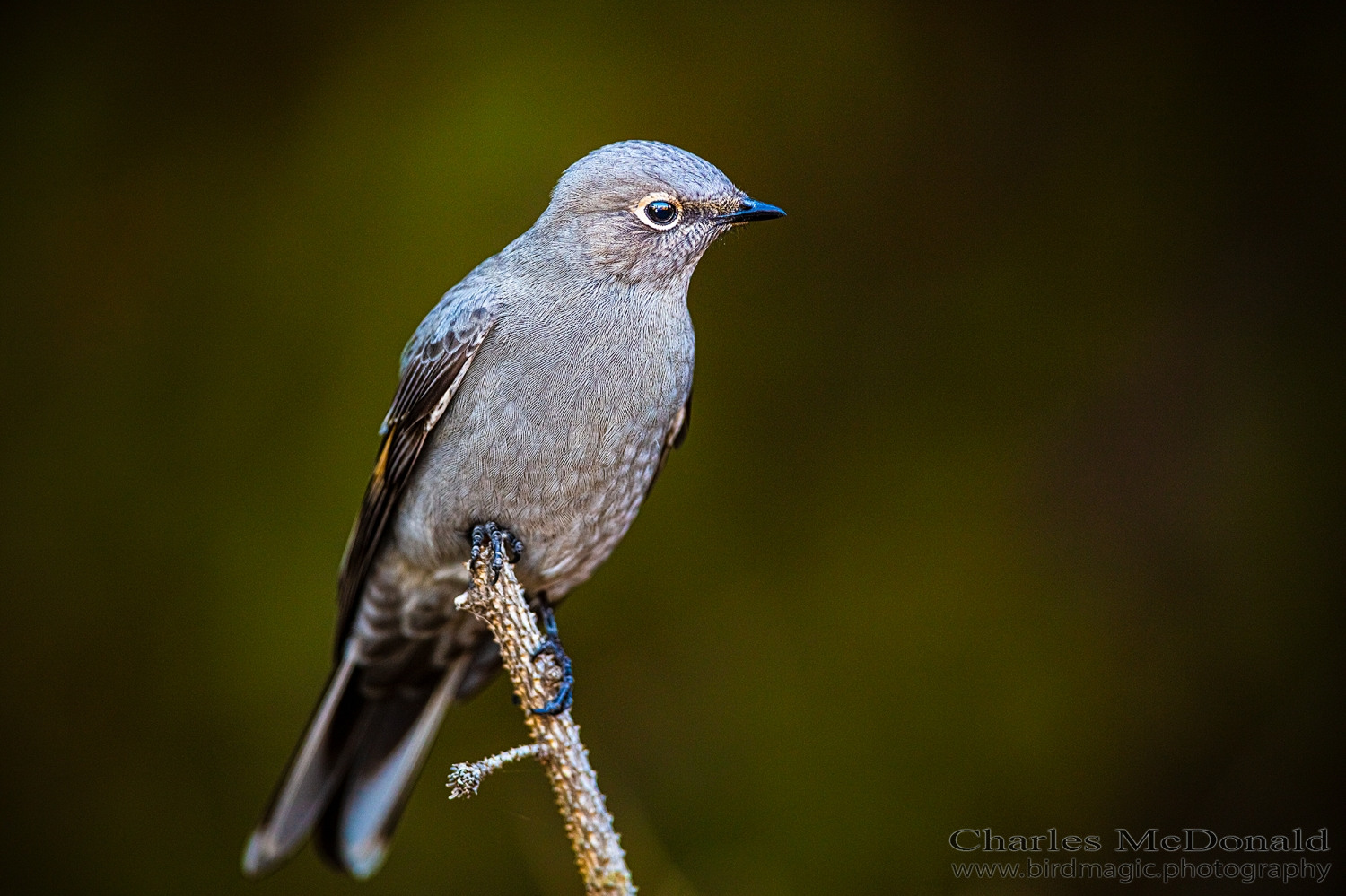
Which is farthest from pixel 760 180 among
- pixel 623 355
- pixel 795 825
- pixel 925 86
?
pixel 795 825

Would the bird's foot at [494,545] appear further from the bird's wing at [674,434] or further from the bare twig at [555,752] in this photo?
the bird's wing at [674,434]

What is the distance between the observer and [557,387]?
91.4 inches

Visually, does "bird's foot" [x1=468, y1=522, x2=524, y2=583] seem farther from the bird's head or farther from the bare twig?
the bird's head

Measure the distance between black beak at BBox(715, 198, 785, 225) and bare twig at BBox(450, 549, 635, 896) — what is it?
99 cm

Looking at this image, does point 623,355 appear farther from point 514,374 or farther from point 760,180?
point 760,180

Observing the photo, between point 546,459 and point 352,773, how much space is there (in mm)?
1456

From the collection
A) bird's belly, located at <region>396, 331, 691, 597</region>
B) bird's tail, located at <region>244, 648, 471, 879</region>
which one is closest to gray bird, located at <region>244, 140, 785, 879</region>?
bird's belly, located at <region>396, 331, 691, 597</region>

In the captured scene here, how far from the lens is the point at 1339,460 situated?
13.0 ft

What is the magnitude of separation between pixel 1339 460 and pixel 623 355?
3200 millimetres

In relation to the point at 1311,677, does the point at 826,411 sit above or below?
above

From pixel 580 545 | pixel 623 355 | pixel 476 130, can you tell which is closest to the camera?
pixel 623 355

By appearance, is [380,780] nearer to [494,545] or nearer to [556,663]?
[556,663]

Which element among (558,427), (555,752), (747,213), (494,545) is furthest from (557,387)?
(555,752)

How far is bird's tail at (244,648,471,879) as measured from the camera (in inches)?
118
